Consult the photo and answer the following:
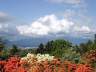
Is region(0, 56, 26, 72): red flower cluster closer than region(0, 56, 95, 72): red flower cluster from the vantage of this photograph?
No

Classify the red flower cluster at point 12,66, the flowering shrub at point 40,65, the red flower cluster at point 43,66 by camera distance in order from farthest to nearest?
the red flower cluster at point 12,66 < the flowering shrub at point 40,65 < the red flower cluster at point 43,66

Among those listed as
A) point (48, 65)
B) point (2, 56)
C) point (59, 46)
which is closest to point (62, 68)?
point (48, 65)

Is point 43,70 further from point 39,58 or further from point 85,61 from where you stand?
point 85,61

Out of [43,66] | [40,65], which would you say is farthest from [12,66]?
[43,66]

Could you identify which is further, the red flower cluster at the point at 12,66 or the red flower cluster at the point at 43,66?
the red flower cluster at the point at 12,66

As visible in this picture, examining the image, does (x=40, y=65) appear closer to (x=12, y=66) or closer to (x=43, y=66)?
(x=43, y=66)

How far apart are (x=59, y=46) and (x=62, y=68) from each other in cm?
1638

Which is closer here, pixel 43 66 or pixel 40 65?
pixel 43 66

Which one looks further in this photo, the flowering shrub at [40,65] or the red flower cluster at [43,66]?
the flowering shrub at [40,65]

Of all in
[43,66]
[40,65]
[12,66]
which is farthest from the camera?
[12,66]

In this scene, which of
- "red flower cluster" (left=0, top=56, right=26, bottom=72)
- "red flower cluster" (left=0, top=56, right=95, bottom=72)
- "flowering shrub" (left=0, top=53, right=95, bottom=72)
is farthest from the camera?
"red flower cluster" (left=0, top=56, right=26, bottom=72)

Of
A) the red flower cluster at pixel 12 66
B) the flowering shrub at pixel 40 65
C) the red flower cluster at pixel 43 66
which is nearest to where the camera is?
the red flower cluster at pixel 43 66

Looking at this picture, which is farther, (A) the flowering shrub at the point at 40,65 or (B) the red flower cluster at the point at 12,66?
(B) the red flower cluster at the point at 12,66

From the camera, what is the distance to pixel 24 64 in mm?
19453
